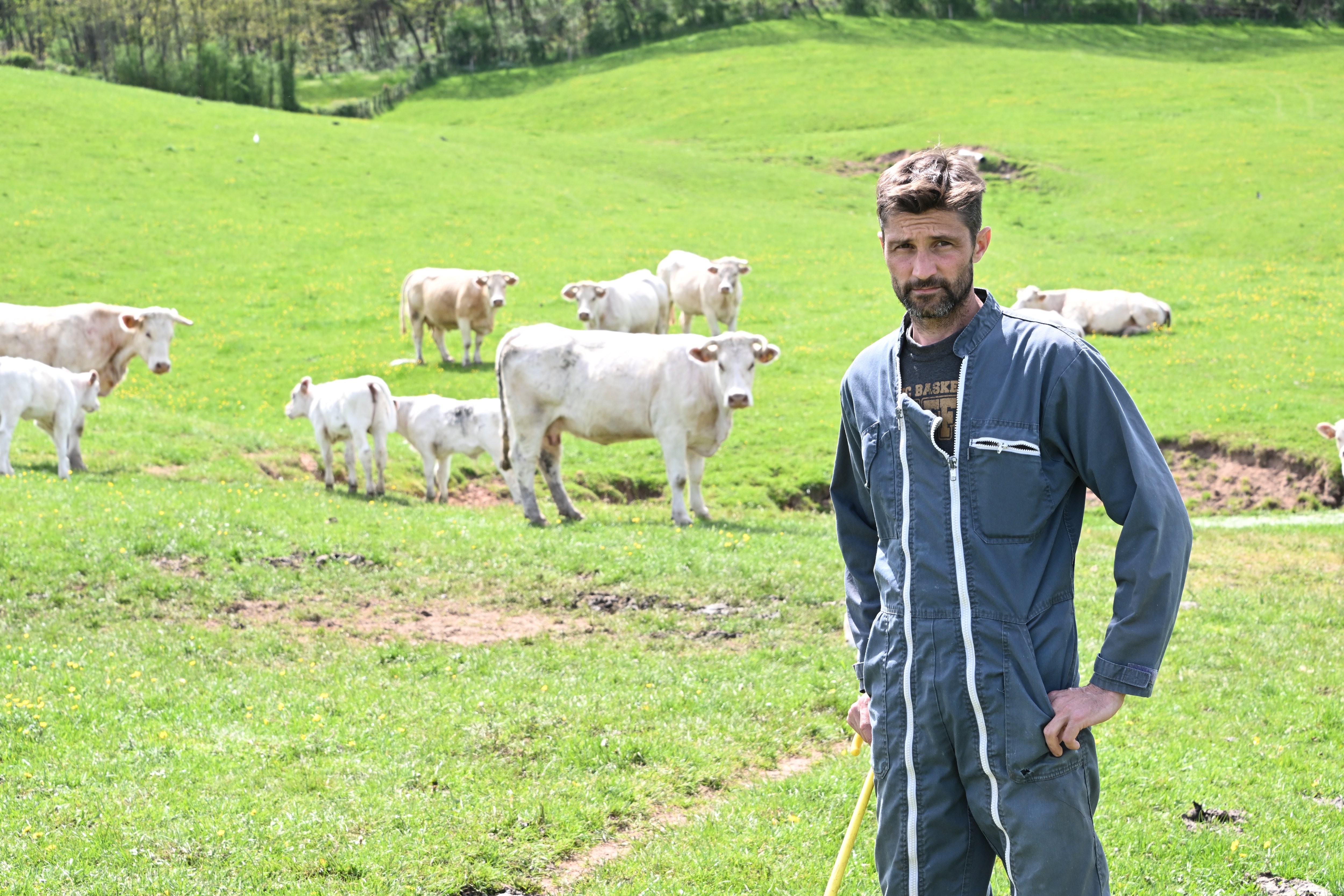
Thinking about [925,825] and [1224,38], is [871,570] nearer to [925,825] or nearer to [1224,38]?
[925,825]

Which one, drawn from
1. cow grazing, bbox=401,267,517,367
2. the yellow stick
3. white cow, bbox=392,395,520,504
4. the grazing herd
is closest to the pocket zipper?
the yellow stick

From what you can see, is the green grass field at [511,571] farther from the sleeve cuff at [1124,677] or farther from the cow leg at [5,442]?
the sleeve cuff at [1124,677]

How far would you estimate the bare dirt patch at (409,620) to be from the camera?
33.9 ft

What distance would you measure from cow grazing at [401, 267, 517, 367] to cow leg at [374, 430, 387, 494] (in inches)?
345

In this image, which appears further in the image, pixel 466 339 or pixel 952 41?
pixel 952 41

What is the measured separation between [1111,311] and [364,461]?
20.2 m

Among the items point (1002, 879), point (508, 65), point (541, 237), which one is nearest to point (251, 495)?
point (1002, 879)

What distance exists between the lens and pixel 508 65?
295 feet

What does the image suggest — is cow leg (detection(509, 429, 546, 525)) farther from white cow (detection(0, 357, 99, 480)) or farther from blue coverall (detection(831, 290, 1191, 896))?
blue coverall (detection(831, 290, 1191, 896))

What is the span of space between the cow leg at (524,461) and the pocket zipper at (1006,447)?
1215 cm

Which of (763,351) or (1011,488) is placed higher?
(1011,488)

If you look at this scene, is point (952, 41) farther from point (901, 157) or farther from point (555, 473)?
point (555, 473)

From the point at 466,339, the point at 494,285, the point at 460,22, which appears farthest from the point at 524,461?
the point at 460,22

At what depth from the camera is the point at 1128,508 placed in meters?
3.35
